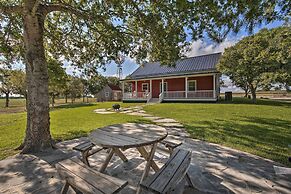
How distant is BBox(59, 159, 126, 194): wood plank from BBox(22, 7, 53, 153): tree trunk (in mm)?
2340

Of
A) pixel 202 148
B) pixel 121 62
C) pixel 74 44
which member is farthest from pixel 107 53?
pixel 202 148

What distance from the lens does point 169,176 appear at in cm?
162

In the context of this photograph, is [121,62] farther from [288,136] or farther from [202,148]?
[288,136]

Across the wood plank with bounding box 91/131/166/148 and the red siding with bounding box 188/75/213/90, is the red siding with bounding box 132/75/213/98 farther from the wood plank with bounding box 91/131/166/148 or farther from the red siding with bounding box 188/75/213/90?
the wood plank with bounding box 91/131/166/148

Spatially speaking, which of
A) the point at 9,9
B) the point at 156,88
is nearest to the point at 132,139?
the point at 9,9

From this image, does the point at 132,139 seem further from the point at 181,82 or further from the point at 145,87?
the point at 145,87

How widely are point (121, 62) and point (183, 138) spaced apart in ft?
11.4

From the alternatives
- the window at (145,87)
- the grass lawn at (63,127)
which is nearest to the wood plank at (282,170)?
the grass lawn at (63,127)

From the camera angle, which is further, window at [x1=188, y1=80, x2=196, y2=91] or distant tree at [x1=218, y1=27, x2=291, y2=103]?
window at [x1=188, y1=80, x2=196, y2=91]

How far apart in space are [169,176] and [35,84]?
12.0 ft

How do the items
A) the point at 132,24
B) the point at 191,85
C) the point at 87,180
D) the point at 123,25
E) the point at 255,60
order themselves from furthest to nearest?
the point at 191,85 → the point at 255,60 → the point at 132,24 → the point at 123,25 → the point at 87,180

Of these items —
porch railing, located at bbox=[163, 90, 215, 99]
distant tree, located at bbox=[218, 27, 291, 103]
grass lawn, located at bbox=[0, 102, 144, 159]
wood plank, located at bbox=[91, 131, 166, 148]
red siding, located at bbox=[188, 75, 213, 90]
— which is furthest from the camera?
red siding, located at bbox=[188, 75, 213, 90]

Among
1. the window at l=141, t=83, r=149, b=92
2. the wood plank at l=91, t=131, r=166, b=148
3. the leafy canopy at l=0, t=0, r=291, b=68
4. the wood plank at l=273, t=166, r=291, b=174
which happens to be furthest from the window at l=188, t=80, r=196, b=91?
the wood plank at l=91, t=131, r=166, b=148

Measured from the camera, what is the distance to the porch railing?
15610 millimetres
